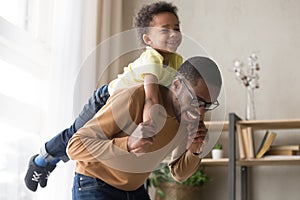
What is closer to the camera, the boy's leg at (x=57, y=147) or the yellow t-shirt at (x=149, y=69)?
the yellow t-shirt at (x=149, y=69)

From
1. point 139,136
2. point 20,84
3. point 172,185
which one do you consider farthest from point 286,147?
point 139,136

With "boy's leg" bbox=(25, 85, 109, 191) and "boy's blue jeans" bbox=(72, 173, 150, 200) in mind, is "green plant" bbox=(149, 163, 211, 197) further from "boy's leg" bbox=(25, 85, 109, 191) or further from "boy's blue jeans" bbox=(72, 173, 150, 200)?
"boy's blue jeans" bbox=(72, 173, 150, 200)

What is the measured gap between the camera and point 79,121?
196cm

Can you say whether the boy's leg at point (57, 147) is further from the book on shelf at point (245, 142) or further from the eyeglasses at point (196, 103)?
the book on shelf at point (245, 142)

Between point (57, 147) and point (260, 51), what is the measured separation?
194cm

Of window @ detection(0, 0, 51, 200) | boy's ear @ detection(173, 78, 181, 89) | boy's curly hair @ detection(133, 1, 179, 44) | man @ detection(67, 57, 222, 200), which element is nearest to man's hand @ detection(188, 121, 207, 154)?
man @ detection(67, 57, 222, 200)

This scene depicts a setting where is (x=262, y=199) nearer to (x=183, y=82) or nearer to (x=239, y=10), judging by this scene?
(x=239, y=10)

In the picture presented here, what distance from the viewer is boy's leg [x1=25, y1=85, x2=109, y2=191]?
6.40 feet

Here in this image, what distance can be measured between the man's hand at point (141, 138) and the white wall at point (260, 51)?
2.09 m

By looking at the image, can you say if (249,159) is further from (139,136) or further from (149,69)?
(139,136)

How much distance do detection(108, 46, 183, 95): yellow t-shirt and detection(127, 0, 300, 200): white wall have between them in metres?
1.91

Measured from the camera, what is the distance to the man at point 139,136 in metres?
1.51

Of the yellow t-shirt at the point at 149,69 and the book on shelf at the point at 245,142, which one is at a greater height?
the yellow t-shirt at the point at 149,69

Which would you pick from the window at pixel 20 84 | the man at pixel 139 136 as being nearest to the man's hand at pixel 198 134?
the man at pixel 139 136
